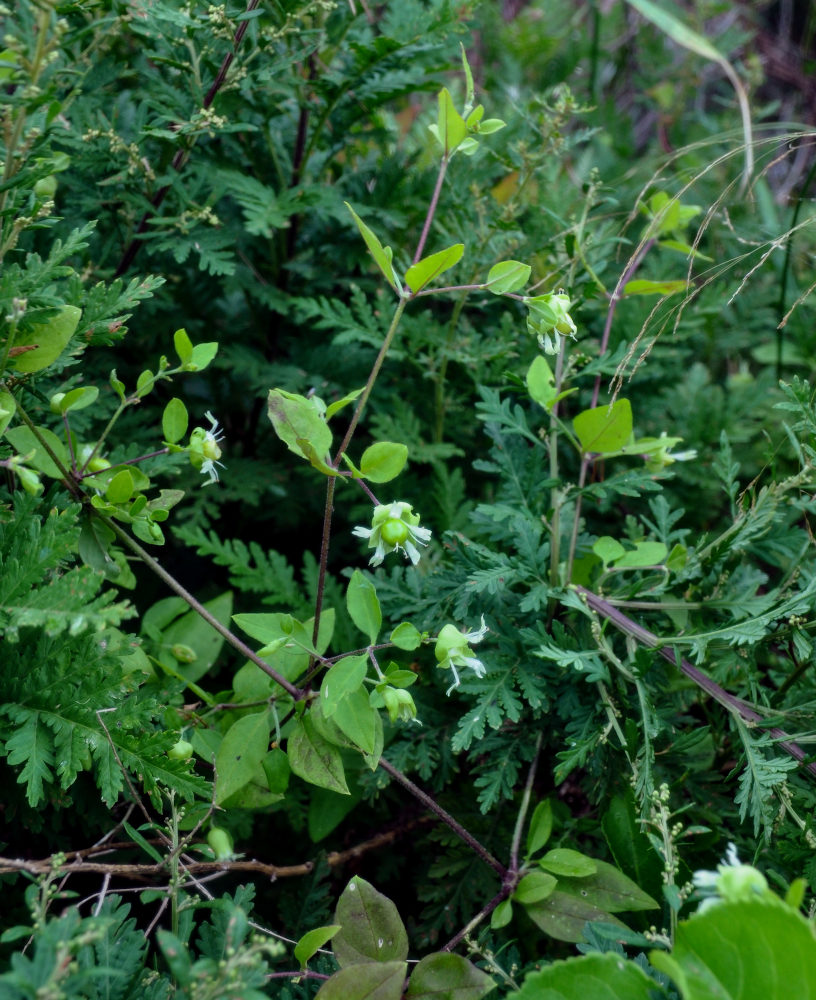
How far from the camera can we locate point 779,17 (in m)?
3.02

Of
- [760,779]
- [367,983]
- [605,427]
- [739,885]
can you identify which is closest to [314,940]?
[367,983]

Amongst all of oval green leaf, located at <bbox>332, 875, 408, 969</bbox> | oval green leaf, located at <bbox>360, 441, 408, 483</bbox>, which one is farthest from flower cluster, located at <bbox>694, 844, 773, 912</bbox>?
oval green leaf, located at <bbox>360, 441, 408, 483</bbox>

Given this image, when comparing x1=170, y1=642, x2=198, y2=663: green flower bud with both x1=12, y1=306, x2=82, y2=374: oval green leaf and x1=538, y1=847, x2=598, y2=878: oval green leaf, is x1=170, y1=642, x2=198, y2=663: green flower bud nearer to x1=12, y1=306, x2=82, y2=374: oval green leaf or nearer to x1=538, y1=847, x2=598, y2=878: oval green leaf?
x1=12, y1=306, x2=82, y2=374: oval green leaf

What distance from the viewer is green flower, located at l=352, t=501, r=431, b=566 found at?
0.75 m

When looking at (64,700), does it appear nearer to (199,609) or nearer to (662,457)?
(199,609)

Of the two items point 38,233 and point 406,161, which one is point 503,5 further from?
point 38,233

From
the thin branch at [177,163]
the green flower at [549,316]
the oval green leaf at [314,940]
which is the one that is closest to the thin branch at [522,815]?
the oval green leaf at [314,940]

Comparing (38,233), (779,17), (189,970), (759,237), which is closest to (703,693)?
(189,970)

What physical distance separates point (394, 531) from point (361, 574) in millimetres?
114

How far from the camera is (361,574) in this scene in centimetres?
84

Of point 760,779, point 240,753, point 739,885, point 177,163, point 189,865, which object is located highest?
point 177,163

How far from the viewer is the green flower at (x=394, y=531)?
75 centimetres

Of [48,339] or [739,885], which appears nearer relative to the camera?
[739,885]

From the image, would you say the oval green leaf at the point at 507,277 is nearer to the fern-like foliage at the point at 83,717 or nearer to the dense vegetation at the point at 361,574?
the dense vegetation at the point at 361,574
